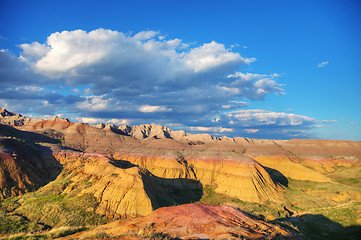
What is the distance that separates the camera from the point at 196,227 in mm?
16984

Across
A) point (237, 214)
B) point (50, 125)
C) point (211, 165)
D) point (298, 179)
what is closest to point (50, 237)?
point (237, 214)

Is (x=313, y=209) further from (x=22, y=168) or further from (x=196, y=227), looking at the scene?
(x=22, y=168)

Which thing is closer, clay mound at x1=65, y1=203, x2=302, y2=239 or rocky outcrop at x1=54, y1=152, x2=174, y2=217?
clay mound at x1=65, y1=203, x2=302, y2=239

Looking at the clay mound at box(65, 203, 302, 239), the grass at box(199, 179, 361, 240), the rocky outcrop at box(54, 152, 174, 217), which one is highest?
the clay mound at box(65, 203, 302, 239)

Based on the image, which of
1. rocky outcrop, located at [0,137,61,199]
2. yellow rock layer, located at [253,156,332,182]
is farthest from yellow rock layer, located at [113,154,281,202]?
rocky outcrop, located at [0,137,61,199]

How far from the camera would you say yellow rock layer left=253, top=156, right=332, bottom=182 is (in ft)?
226

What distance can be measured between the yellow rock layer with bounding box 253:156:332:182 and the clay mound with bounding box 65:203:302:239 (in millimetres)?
62085

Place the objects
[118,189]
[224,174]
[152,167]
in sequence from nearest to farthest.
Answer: [118,189] < [224,174] < [152,167]

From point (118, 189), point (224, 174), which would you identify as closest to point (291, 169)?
point (224, 174)

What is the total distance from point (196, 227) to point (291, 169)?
239 feet

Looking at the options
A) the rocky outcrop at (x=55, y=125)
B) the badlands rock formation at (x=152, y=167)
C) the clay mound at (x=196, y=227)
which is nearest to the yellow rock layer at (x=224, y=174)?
the badlands rock formation at (x=152, y=167)

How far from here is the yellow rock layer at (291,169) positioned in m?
69.0

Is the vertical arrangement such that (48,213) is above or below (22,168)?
below

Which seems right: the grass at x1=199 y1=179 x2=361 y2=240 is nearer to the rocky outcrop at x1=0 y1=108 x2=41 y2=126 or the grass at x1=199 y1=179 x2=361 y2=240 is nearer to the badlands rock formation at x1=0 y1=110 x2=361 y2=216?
the badlands rock formation at x1=0 y1=110 x2=361 y2=216
